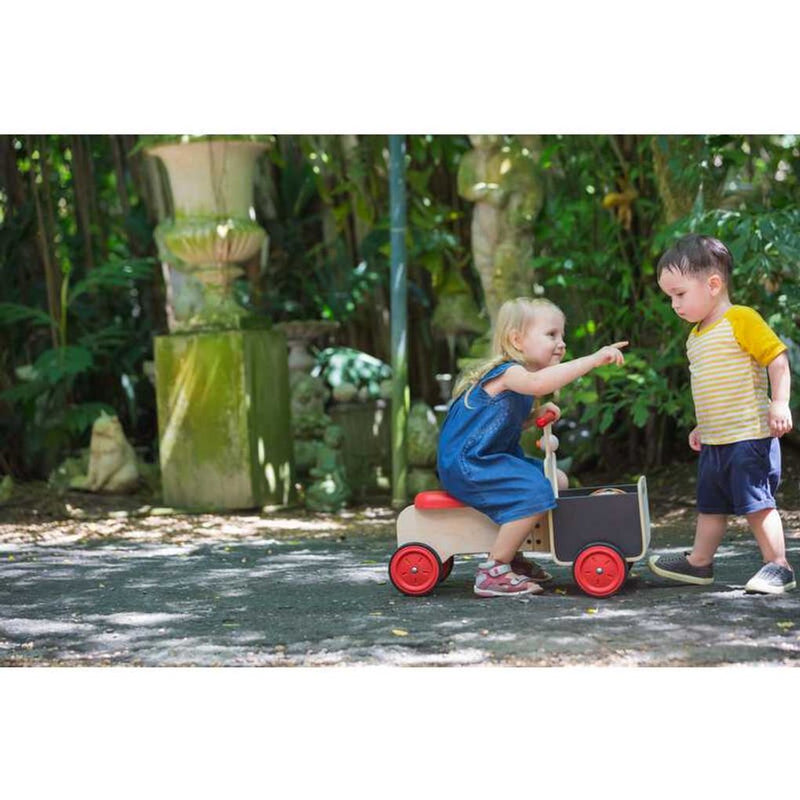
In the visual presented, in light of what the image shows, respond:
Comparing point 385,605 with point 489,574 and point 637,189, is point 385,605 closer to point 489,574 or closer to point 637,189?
point 489,574

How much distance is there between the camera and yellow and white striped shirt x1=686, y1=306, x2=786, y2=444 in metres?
4.06

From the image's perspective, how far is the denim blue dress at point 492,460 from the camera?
13.4 ft

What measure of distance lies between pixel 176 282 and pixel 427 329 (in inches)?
73.7

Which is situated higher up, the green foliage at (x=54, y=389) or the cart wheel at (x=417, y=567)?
the green foliage at (x=54, y=389)

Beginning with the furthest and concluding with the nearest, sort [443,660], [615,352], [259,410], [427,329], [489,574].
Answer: [427,329] → [259,410] → [489,574] → [615,352] → [443,660]

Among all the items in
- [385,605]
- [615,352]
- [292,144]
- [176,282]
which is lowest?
[385,605]

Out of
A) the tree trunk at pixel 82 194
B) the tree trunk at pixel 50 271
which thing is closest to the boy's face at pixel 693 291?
the tree trunk at pixel 50 271

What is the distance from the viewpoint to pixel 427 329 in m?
9.39

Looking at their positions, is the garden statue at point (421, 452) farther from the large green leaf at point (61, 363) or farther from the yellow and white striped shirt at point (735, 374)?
the yellow and white striped shirt at point (735, 374)

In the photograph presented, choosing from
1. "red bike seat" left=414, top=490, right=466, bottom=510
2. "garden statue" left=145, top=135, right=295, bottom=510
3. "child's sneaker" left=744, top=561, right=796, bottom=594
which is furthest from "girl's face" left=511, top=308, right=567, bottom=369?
"garden statue" left=145, top=135, right=295, bottom=510

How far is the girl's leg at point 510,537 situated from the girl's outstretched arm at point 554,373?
0.42 metres

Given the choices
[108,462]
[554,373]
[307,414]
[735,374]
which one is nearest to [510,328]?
[554,373]

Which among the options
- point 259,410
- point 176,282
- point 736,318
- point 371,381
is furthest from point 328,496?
point 736,318

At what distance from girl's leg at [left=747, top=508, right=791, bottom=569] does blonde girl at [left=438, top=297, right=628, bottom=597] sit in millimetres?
674
